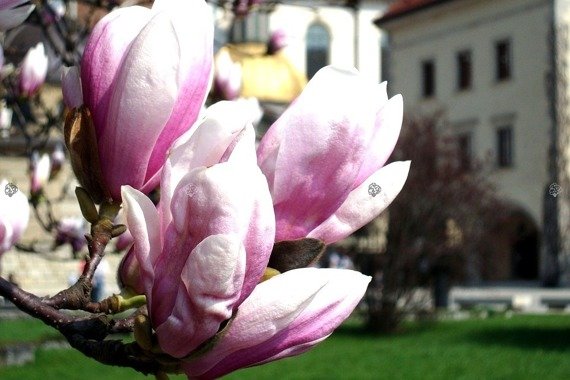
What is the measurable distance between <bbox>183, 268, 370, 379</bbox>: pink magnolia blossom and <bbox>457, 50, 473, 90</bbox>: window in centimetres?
3595

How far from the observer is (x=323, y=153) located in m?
0.84

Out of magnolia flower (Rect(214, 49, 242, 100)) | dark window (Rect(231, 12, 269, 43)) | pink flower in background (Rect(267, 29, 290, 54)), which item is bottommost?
magnolia flower (Rect(214, 49, 242, 100))

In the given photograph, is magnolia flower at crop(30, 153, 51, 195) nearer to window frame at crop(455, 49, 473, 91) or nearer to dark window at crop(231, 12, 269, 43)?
window frame at crop(455, 49, 473, 91)

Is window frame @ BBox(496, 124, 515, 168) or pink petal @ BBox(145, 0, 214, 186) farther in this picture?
window frame @ BBox(496, 124, 515, 168)

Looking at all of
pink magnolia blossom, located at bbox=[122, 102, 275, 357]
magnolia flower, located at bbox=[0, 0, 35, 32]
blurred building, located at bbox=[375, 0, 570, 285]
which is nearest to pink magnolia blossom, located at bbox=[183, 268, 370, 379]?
pink magnolia blossom, located at bbox=[122, 102, 275, 357]

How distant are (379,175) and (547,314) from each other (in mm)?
20614

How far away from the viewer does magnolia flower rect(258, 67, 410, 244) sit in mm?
837

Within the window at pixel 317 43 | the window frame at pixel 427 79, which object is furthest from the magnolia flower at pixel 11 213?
the window at pixel 317 43

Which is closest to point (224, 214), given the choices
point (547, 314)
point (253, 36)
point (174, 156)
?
point (174, 156)

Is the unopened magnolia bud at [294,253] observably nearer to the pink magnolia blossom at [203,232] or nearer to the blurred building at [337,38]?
the pink magnolia blossom at [203,232]

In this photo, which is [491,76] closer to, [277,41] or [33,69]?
[277,41]

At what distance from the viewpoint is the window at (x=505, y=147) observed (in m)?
34.5

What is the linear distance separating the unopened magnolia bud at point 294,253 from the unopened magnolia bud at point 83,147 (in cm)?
16

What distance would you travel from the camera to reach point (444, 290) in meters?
21.3
